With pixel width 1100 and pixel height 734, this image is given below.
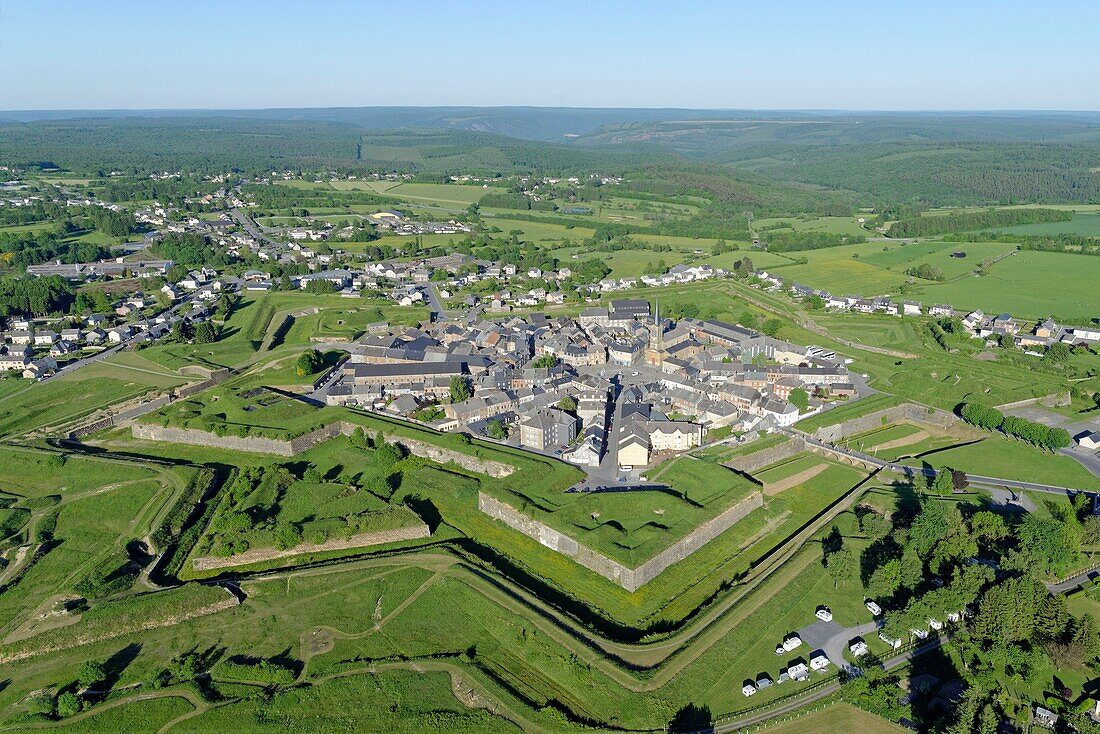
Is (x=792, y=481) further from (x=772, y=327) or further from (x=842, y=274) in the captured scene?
(x=842, y=274)

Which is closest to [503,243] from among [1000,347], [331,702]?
[1000,347]

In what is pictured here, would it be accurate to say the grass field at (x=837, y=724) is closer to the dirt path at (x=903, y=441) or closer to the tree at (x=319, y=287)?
the dirt path at (x=903, y=441)

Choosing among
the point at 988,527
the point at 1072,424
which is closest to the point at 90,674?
the point at 988,527

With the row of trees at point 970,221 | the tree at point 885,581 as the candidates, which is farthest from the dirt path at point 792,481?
the row of trees at point 970,221

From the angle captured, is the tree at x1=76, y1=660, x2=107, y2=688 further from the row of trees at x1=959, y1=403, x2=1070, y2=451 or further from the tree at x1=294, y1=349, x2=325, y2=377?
the row of trees at x1=959, y1=403, x2=1070, y2=451

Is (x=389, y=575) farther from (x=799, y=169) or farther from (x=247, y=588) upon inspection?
(x=799, y=169)
